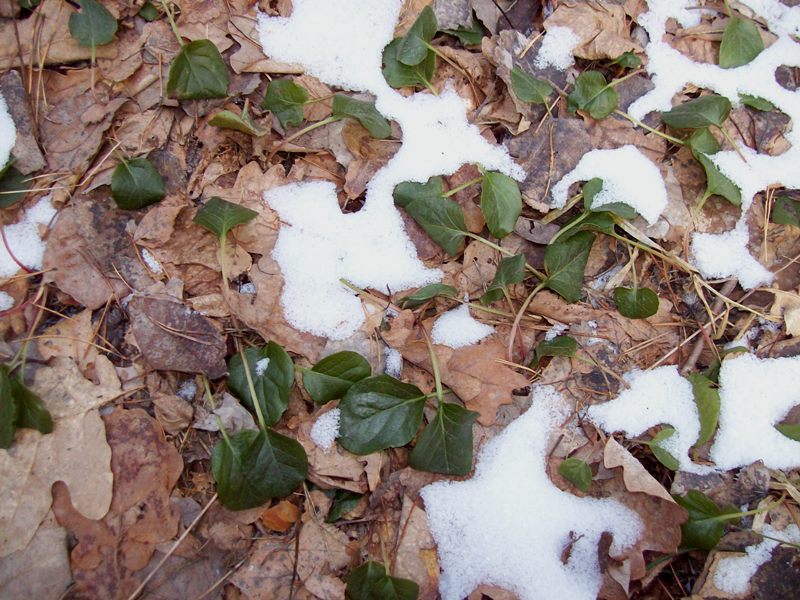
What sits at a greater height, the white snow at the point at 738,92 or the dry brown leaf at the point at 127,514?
the white snow at the point at 738,92

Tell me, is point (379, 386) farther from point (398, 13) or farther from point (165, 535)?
point (398, 13)

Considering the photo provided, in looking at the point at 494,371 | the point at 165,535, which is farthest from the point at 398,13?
the point at 165,535

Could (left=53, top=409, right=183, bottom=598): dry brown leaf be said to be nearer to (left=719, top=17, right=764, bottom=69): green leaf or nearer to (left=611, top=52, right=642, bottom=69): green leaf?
(left=611, top=52, right=642, bottom=69): green leaf

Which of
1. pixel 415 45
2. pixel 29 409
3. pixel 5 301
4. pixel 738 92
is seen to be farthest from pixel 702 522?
pixel 5 301

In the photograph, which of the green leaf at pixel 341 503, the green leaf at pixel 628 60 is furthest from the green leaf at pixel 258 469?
the green leaf at pixel 628 60

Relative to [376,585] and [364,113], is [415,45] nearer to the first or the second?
[364,113]

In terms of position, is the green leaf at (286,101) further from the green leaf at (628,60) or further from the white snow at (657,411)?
the white snow at (657,411)
